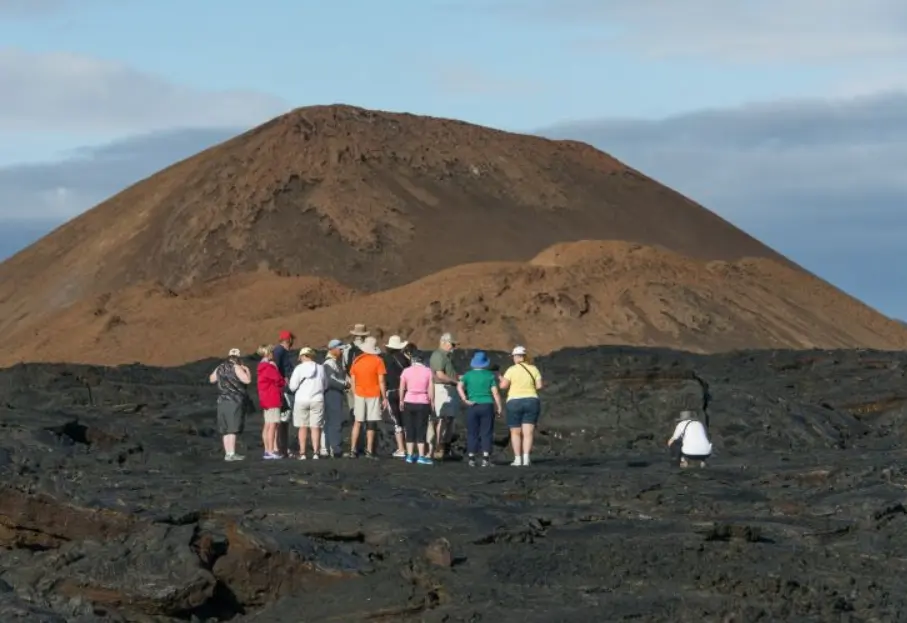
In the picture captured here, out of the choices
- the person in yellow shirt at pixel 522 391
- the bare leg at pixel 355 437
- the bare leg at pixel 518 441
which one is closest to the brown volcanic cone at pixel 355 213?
the bare leg at pixel 355 437

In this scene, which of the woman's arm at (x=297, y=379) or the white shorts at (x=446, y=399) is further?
the white shorts at (x=446, y=399)

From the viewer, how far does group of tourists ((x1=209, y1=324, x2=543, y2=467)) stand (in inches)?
870

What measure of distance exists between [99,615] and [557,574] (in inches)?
139

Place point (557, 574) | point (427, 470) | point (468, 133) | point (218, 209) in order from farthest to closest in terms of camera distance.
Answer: point (468, 133)
point (218, 209)
point (427, 470)
point (557, 574)

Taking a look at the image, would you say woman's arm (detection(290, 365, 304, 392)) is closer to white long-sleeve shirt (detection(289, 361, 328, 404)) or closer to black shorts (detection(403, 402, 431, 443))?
white long-sleeve shirt (detection(289, 361, 328, 404))

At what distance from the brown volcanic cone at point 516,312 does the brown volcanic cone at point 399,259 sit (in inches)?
3.3

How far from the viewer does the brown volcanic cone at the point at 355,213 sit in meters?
76.1

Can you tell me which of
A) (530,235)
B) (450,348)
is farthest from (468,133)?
(450,348)

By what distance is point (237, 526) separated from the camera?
15.4m

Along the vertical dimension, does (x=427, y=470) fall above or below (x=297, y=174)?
below

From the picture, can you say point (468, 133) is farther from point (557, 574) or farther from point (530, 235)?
point (557, 574)

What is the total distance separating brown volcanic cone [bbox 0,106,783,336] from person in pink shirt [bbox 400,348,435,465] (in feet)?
165

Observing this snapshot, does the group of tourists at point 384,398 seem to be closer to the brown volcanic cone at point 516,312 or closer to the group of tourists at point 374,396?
the group of tourists at point 374,396

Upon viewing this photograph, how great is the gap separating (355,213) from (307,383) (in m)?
55.4
